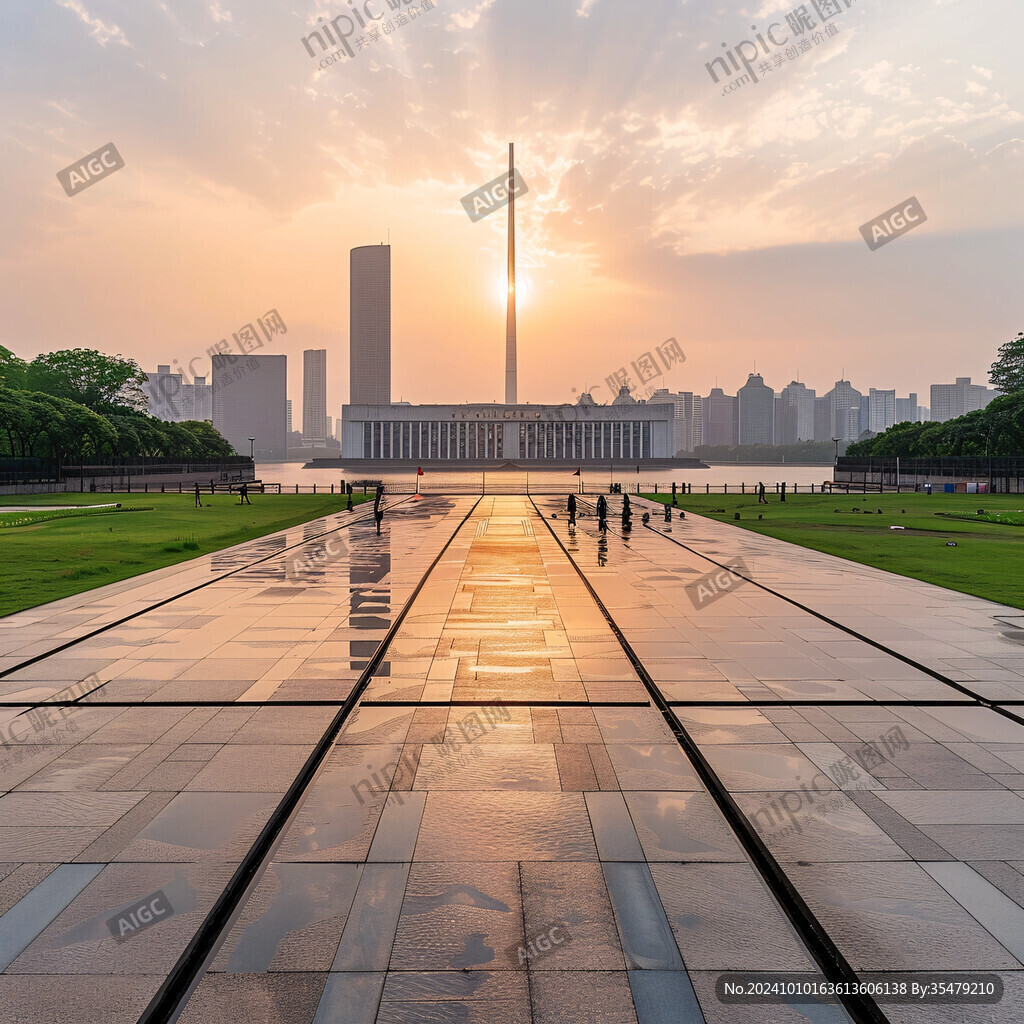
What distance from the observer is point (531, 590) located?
14.5 meters

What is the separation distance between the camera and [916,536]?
25.1 metres

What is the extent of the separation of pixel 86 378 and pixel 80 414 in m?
23.6

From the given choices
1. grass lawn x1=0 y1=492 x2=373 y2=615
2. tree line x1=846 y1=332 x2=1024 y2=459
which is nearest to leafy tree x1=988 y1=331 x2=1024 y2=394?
tree line x1=846 y1=332 x2=1024 y2=459

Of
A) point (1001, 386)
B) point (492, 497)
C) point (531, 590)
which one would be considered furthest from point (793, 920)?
point (1001, 386)

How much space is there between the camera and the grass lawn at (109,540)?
1564 cm

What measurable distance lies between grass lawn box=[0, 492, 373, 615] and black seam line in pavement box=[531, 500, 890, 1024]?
41.1 feet

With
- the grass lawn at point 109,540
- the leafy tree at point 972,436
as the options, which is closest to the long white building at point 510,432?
the leafy tree at point 972,436

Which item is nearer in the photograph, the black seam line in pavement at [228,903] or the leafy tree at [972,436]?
the black seam line in pavement at [228,903]

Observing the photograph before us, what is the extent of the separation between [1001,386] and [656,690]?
97630 mm

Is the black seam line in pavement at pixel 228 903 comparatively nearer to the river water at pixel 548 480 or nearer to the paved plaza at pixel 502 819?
the paved plaza at pixel 502 819

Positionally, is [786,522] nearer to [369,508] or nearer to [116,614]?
[369,508]

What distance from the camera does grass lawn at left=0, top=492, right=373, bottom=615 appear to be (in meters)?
15.6

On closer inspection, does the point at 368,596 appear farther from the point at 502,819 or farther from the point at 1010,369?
the point at 1010,369

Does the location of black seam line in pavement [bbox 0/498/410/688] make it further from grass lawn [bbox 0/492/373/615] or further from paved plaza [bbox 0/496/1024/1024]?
grass lawn [bbox 0/492/373/615]
